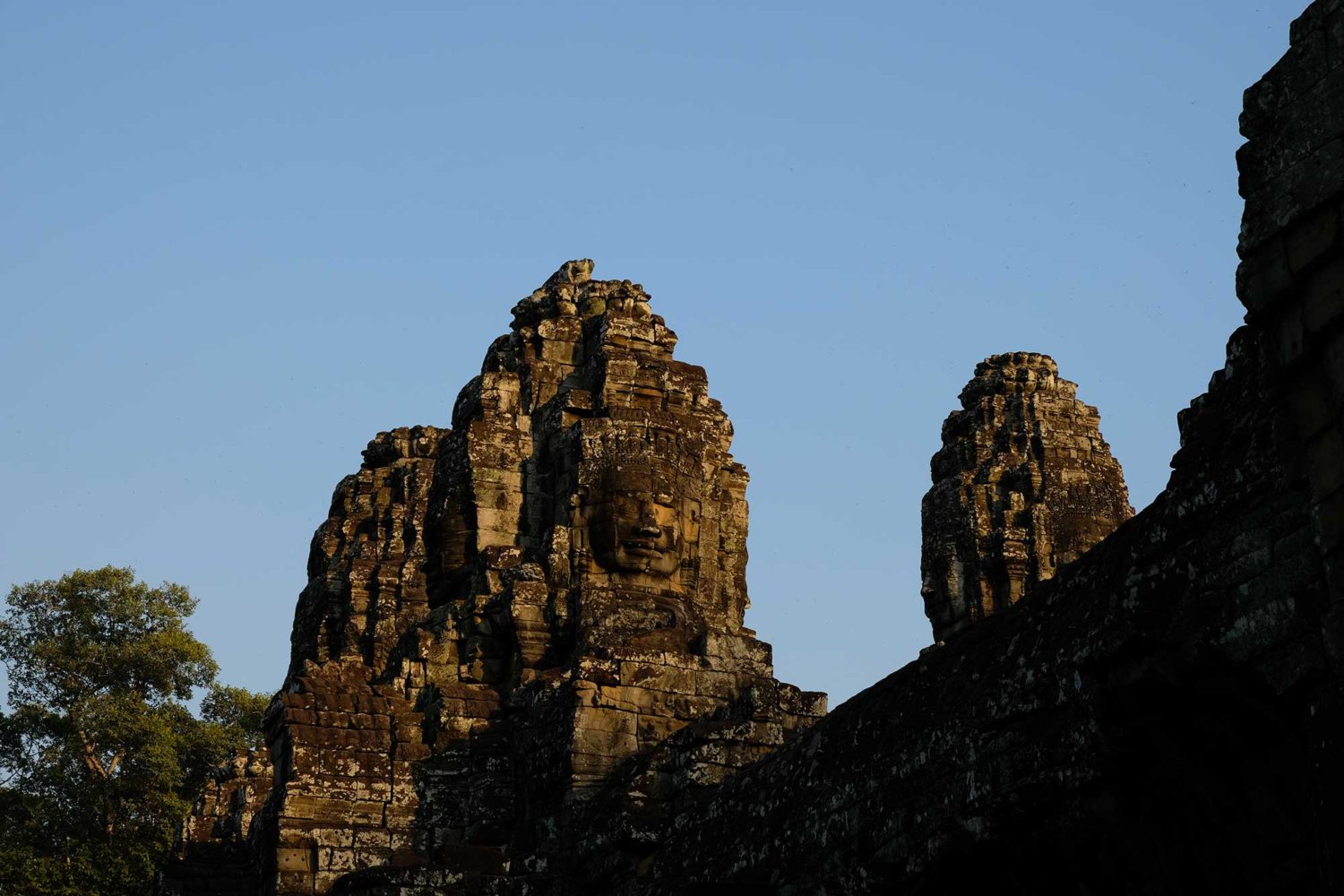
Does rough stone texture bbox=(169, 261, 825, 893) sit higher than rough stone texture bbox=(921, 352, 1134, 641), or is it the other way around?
rough stone texture bbox=(921, 352, 1134, 641)

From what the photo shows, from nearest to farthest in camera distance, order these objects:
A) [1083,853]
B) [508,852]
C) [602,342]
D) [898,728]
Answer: [1083,853], [898,728], [508,852], [602,342]

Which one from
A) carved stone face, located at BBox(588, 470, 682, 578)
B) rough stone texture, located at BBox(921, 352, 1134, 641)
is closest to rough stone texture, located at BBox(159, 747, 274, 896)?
carved stone face, located at BBox(588, 470, 682, 578)

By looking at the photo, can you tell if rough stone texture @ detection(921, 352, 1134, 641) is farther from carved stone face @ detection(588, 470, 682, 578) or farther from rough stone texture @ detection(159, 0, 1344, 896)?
carved stone face @ detection(588, 470, 682, 578)

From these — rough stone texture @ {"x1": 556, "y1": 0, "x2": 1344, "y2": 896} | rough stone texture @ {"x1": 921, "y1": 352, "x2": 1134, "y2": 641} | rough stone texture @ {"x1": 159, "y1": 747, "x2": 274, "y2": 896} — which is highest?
rough stone texture @ {"x1": 921, "y1": 352, "x2": 1134, "y2": 641}

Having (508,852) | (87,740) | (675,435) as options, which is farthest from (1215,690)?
(87,740)

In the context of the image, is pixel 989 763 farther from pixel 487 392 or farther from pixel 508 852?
pixel 487 392

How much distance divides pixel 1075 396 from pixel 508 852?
1852cm

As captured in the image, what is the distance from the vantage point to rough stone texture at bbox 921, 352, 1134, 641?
3244 centimetres

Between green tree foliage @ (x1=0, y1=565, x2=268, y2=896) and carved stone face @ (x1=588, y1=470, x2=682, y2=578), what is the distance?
59.8ft

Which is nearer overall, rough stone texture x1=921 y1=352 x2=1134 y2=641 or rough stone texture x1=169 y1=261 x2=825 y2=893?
rough stone texture x1=169 y1=261 x2=825 y2=893

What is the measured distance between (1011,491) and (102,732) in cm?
2021

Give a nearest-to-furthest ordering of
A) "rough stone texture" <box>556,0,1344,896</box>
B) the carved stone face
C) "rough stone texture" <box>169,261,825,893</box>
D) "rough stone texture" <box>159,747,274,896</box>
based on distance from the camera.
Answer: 1. "rough stone texture" <box>556,0,1344,896</box>
2. "rough stone texture" <box>169,261,825,893</box>
3. the carved stone face
4. "rough stone texture" <box>159,747,274,896</box>

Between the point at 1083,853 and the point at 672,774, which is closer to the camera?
the point at 1083,853

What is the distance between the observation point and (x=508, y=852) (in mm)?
19719
